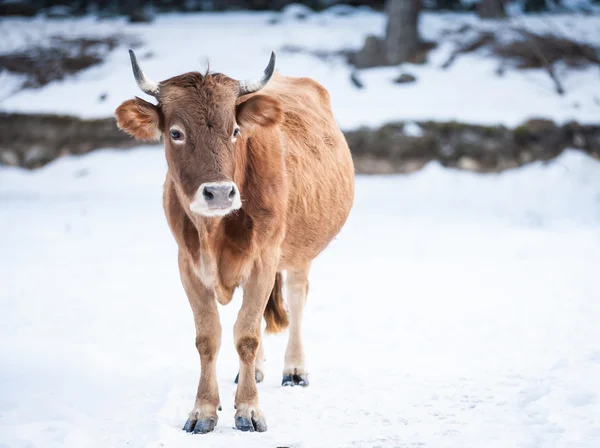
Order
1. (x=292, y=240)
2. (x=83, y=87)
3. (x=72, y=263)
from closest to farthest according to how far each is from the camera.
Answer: (x=292, y=240), (x=72, y=263), (x=83, y=87)

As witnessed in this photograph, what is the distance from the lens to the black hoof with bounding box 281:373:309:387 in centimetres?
575

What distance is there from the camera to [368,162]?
46.5 ft

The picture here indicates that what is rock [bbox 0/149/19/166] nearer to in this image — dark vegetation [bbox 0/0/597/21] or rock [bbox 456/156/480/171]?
dark vegetation [bbox 0/0/597/21]

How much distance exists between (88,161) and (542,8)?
13398 millimetres

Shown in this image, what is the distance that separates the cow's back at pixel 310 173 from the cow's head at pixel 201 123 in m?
0.80

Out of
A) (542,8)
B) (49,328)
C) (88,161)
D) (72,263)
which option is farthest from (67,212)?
(542,8)

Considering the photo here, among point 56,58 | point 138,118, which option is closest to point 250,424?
point 138,118

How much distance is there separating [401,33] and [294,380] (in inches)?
517

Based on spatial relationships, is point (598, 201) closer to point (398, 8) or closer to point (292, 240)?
point (398, 8)

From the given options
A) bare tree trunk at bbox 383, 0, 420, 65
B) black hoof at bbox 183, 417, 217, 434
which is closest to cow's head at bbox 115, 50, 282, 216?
black hoof at bbox 183, 417, 217, 434

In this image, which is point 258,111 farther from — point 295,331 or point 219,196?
point 295,331

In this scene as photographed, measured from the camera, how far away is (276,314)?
6.17m

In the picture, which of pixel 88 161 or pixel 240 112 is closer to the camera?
pixel 240 112

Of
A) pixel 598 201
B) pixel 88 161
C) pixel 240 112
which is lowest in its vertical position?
pixel 88 161
